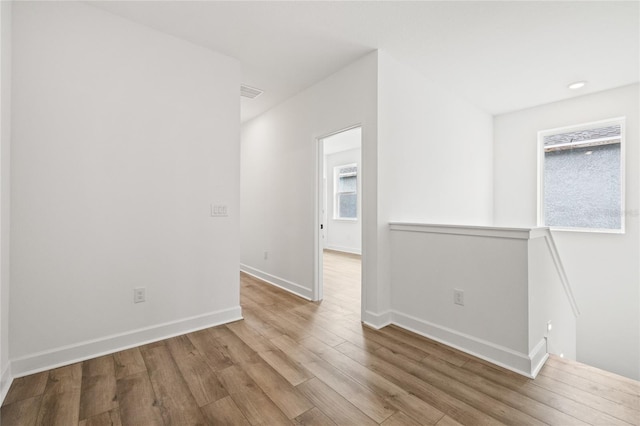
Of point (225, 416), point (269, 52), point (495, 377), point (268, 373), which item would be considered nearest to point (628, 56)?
point (495, 377)

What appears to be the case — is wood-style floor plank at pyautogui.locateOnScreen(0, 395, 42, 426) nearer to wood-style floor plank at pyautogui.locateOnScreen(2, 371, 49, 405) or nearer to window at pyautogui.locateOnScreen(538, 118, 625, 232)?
wood-style floor plank at pyautogui.locateOnScreen(2, 371, 49, 405)

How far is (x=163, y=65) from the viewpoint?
2.47 m

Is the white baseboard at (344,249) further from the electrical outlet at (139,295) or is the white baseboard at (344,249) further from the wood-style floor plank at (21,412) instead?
the wood-style floor plank at (21,412)

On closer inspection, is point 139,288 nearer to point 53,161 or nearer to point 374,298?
point 53,161

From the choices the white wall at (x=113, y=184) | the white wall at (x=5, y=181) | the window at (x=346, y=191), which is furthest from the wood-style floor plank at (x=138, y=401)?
the window at (x=346, y=191)

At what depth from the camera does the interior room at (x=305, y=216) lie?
1.82 m

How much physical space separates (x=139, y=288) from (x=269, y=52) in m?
2.53

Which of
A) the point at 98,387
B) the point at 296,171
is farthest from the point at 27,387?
the point at 296,171

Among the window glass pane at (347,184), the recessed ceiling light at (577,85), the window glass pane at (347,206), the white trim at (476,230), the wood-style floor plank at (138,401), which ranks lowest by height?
the wood-style floor plank at (138,401)

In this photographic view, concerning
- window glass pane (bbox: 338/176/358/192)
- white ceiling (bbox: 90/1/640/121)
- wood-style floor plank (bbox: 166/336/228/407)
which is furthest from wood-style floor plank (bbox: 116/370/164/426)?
window glass pane (bbox: 338/176/358/192)

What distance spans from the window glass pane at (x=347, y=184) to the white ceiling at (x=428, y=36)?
421 centimetres

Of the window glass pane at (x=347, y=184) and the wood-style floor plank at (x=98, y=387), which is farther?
the window glass pane at (x=347, y=184)

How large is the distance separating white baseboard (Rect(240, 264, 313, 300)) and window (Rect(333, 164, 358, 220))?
3652 mm

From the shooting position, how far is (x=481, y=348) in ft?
7.11
